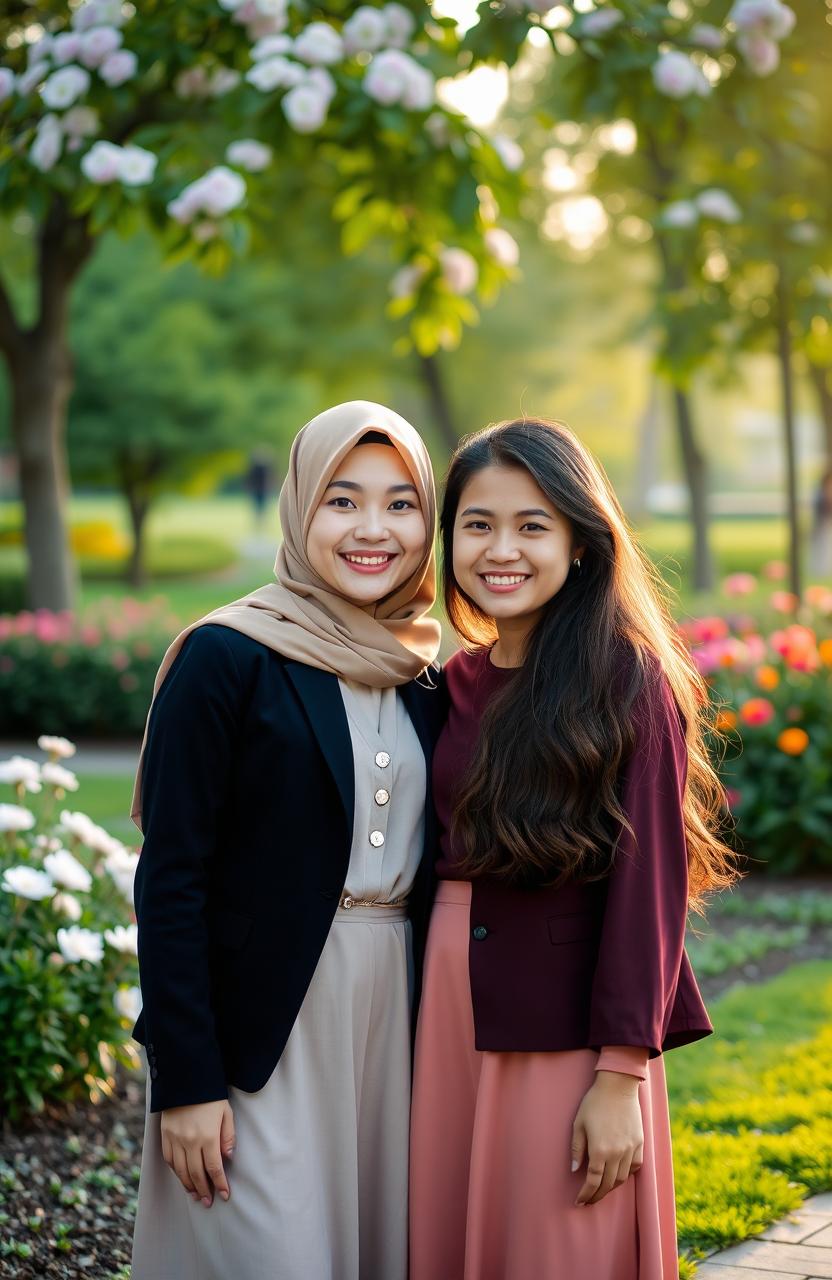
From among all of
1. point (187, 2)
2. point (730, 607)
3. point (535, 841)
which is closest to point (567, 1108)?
point (535, 841)

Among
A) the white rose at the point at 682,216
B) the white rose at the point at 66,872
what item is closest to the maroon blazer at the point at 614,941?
the white rose at the point at 66,872

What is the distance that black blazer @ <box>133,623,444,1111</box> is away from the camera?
2432 millimetres

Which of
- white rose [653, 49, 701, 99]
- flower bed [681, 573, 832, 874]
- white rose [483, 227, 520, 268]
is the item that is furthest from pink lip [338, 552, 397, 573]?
flower bed [681, 573, 832, 874]

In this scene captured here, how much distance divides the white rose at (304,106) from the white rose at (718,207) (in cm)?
366

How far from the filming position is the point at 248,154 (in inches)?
208

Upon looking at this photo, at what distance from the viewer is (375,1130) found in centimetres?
267

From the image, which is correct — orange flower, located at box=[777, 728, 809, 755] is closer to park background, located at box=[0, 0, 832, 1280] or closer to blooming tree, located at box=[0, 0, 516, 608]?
park background, located at box=[0, 0, 832, 1280]

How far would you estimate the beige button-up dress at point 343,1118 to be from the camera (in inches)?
97.6

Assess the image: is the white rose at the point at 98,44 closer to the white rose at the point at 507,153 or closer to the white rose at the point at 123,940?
the white rose at the point at 507,153

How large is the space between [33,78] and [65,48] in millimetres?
188

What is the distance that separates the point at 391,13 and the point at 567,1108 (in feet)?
13.9

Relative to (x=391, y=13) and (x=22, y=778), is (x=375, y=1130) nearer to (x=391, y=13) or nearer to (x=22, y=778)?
(x=22, y=778)

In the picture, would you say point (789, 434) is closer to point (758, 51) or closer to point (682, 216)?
point (682, 216)

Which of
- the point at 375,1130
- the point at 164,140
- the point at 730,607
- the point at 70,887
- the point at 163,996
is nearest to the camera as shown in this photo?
the point at 163,996
